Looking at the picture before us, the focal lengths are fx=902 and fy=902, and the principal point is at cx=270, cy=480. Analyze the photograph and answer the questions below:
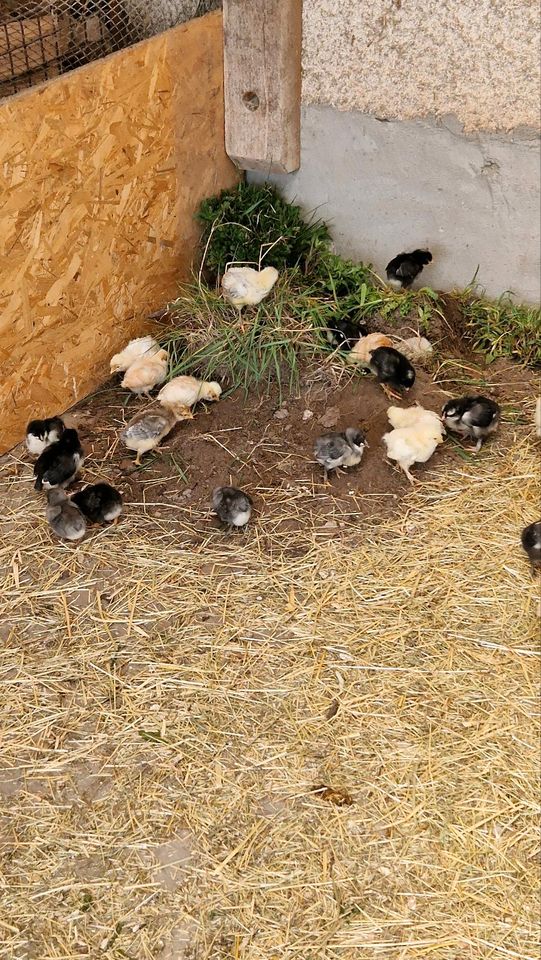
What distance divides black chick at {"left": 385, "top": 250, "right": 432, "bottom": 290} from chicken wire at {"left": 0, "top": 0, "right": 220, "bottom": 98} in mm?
1779

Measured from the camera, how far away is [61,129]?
4.20m

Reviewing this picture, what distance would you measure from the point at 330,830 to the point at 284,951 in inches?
15.8

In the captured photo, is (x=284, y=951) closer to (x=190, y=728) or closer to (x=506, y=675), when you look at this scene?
(x=190, y=728)

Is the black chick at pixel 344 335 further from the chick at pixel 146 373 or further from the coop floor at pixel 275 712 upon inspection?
the chick at pixel 146 373

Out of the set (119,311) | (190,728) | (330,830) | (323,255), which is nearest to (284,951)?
(330,830)

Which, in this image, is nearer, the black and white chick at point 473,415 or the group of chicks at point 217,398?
the group of chicks at point 217,398

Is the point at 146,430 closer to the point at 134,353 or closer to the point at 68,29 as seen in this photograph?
the point at 134,353

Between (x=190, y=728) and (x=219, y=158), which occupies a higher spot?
(x=219, y=158)

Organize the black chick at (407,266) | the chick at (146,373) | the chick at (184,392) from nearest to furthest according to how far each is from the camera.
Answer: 1. the chick at (184,392)
2. the chick at (146,373)
3. the black chick at (407,266)

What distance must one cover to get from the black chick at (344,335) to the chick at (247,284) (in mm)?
412

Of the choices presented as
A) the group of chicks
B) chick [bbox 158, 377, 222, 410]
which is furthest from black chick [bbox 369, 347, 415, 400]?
chick [bbox 158, 377, 222, 410]

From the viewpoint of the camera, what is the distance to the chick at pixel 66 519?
12.8ft

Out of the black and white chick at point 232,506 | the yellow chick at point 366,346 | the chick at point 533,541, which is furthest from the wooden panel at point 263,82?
the chick at point 533,541

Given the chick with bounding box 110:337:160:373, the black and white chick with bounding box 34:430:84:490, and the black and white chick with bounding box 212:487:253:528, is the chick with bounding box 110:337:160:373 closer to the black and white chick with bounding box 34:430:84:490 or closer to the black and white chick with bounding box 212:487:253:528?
the black and white chick with bounding box 34:430:84:490
